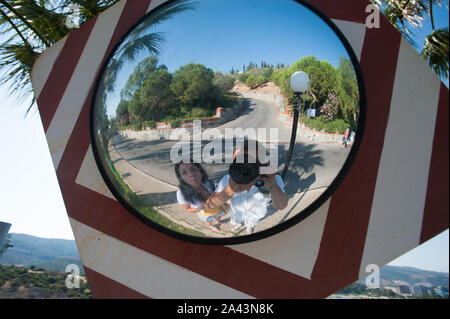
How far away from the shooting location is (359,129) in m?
1.01

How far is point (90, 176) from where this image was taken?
125cm

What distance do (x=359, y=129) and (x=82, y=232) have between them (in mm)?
1293

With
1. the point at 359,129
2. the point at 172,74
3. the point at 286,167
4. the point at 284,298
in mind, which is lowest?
the point at 284,298

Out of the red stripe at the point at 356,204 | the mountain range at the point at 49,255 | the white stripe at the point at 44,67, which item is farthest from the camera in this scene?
the mountain range at the point at 49,255

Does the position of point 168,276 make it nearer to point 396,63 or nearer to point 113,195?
point 113,195

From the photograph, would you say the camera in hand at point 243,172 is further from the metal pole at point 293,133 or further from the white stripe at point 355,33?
the white stripe at point 355,33

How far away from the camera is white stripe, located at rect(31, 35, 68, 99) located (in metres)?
1.37

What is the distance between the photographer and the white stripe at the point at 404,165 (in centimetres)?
106

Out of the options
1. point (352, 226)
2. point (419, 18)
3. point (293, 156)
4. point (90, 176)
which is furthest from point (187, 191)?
point (419, 18)

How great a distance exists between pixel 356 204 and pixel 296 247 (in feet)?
1.01

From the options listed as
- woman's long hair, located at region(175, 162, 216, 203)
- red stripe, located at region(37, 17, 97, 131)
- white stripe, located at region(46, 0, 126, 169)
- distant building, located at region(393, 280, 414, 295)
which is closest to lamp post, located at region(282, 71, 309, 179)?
woman's long hair, located at region(175, 162, 216, 203)

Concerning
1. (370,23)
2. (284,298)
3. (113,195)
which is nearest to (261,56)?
(370,23)

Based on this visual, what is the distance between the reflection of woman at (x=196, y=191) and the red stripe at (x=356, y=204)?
477 mm

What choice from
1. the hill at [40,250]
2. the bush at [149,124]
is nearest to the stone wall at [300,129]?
the bush at [149,124]
